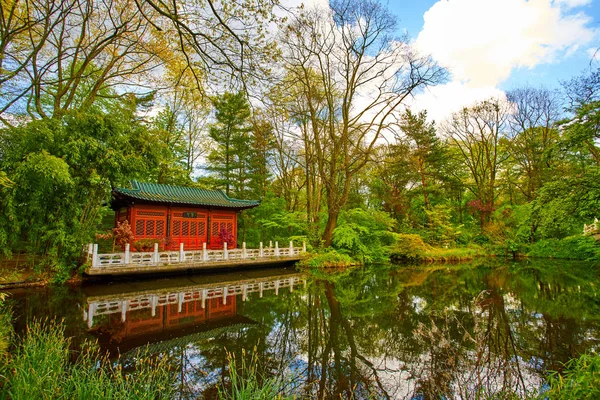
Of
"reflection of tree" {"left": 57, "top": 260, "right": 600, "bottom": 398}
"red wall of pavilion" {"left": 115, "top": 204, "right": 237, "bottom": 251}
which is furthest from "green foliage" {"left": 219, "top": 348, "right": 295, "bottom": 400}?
"red wall of pavilion" {"left": 115, "top": 204, "right": 237, "bottom": 251}

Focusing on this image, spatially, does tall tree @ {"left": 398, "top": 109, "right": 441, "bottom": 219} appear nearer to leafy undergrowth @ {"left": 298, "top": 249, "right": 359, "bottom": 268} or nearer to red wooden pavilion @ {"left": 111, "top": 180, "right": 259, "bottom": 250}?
leafy undergrowth @ {"left": 298, "top": 249, "right": 359, "bottom": 268}

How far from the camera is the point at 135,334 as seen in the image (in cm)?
524

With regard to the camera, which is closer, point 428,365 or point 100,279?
point 428,365

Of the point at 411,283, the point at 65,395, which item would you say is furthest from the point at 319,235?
the point at 65,395

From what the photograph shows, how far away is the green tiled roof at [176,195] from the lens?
531 inches

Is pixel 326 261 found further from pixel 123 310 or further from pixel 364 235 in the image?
pixel 123 310

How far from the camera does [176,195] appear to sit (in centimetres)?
1542

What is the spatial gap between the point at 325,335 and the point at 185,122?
69.2ft

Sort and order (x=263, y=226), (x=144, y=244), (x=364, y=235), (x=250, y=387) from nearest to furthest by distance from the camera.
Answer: (x=250, y=387) < (x=144, y=244) < (x=364, y=235) < (x=263, y=226)

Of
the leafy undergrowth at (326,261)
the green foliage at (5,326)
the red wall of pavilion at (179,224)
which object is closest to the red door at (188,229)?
the red wall of pavilion at (179,224)

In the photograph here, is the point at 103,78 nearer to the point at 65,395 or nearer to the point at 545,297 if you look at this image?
the point at 65,395

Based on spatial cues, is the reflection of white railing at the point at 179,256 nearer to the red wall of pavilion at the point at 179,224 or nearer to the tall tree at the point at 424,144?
the red wall of pavilion at the point at 179,224

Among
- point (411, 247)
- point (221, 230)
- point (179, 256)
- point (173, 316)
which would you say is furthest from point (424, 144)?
point (173, 316)

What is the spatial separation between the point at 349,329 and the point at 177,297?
511 cm
